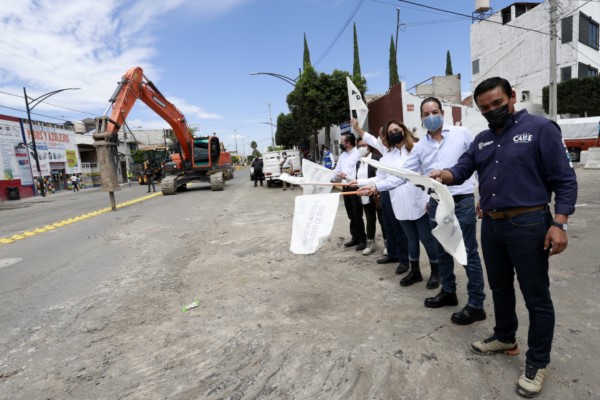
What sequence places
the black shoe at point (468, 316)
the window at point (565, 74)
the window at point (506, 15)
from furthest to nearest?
the window at point (506, 15), the window at point (565, 74), the black shoe at point (468, 316)

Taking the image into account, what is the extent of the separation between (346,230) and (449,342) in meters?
4.42

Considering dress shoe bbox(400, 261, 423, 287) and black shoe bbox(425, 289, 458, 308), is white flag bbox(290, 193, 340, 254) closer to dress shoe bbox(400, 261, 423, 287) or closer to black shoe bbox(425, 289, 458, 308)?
black shoe bbox(425, 289, 458, 308)

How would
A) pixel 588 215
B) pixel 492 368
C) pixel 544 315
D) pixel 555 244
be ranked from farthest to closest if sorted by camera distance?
pixel 588 215 → pixel 492 368 → pixel 544 315 → pixel 555 244

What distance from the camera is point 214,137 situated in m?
19.0

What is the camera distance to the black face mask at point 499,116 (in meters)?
2.37

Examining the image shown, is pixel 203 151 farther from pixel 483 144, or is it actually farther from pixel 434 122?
pixel 483 144

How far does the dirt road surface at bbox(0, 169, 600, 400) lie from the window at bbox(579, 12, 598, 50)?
28.3 meters

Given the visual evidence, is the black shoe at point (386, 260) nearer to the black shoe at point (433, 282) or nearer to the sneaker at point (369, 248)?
the sneaker at point (369, 248)

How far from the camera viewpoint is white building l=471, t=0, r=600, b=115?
25.3 meters

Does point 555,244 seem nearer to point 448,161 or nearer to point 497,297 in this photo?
point 497,297

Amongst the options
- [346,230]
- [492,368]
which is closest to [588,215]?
[346,230]

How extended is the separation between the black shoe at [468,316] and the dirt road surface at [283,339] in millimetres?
70

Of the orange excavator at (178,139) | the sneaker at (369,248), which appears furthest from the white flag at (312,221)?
the orange excavator at (178,139)

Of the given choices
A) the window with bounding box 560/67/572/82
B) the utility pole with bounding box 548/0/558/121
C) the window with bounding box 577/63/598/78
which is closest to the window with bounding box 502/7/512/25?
the window with bounding box 560/67/572/82
